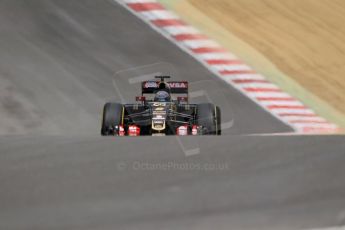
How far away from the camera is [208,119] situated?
9.10 m

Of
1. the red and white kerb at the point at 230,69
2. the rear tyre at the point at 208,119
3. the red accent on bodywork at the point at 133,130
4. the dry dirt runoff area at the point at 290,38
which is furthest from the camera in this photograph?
the dry dirt runoff area at the point at 290,38

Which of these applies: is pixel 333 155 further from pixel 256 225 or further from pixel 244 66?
pixel 244 66

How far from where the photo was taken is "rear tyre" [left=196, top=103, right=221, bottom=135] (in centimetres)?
902

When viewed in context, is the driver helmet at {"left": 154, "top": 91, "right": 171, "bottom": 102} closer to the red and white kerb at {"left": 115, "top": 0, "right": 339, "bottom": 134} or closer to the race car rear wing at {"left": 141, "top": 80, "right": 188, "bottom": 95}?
the race car rear wing at {"left": 141, "top": 80, "right": 188, "bottom": 95}

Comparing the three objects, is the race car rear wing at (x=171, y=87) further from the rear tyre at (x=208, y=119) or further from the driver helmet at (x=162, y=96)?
the rear tyre at (x=208, y=119)

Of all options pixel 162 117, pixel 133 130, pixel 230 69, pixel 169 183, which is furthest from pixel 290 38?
pixel 169 183

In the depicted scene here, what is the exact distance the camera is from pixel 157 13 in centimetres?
1253

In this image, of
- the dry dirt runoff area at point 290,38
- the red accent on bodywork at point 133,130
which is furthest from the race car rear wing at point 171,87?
the dry dirt runoff area at point 290,38

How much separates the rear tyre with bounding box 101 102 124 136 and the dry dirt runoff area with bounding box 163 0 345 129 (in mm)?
3467

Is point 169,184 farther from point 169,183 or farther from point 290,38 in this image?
point 290,38

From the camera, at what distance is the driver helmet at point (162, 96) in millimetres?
9641

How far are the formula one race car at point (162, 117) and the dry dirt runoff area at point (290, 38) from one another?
8.65 feet

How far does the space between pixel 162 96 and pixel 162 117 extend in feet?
2.24

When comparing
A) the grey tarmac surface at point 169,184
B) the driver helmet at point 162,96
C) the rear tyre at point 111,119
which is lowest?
the grey tarmac surface at point 169,184
